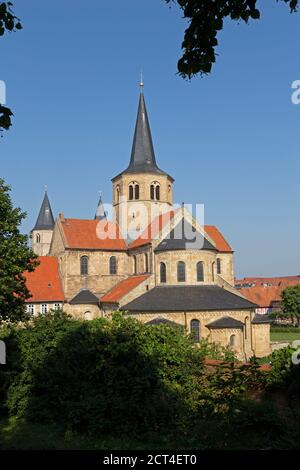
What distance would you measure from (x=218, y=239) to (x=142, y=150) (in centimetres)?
1293

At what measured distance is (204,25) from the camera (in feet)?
21.0

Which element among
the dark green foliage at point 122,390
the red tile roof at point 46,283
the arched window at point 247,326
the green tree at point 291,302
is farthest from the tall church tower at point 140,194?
the dark green foliage at point 122,390

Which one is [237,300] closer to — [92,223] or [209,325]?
[209,325]

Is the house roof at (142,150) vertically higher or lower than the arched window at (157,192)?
higher

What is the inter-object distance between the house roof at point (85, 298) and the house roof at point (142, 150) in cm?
1414

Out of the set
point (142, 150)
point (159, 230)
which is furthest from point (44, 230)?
point (159, 230)

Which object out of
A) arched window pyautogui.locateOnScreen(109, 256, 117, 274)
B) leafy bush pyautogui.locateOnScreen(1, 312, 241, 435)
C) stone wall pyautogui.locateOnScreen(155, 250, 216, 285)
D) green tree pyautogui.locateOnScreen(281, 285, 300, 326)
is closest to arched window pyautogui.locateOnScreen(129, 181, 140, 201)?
arched window pyautogui.locateOnScreen(109, 256, 117, 274)

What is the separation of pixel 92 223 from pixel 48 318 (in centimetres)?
3509

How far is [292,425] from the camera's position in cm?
912

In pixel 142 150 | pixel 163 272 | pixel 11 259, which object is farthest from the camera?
pixel 142 150

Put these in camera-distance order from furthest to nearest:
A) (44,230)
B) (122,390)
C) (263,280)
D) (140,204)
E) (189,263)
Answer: (263,280) < (44,230) < (140,204) < (189,263) < (122,390)

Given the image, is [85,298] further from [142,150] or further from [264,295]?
[264,295]

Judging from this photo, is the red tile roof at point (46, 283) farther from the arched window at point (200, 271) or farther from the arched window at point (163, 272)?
the arched window at point (200, 271)

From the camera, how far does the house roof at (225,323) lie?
37031 mm
